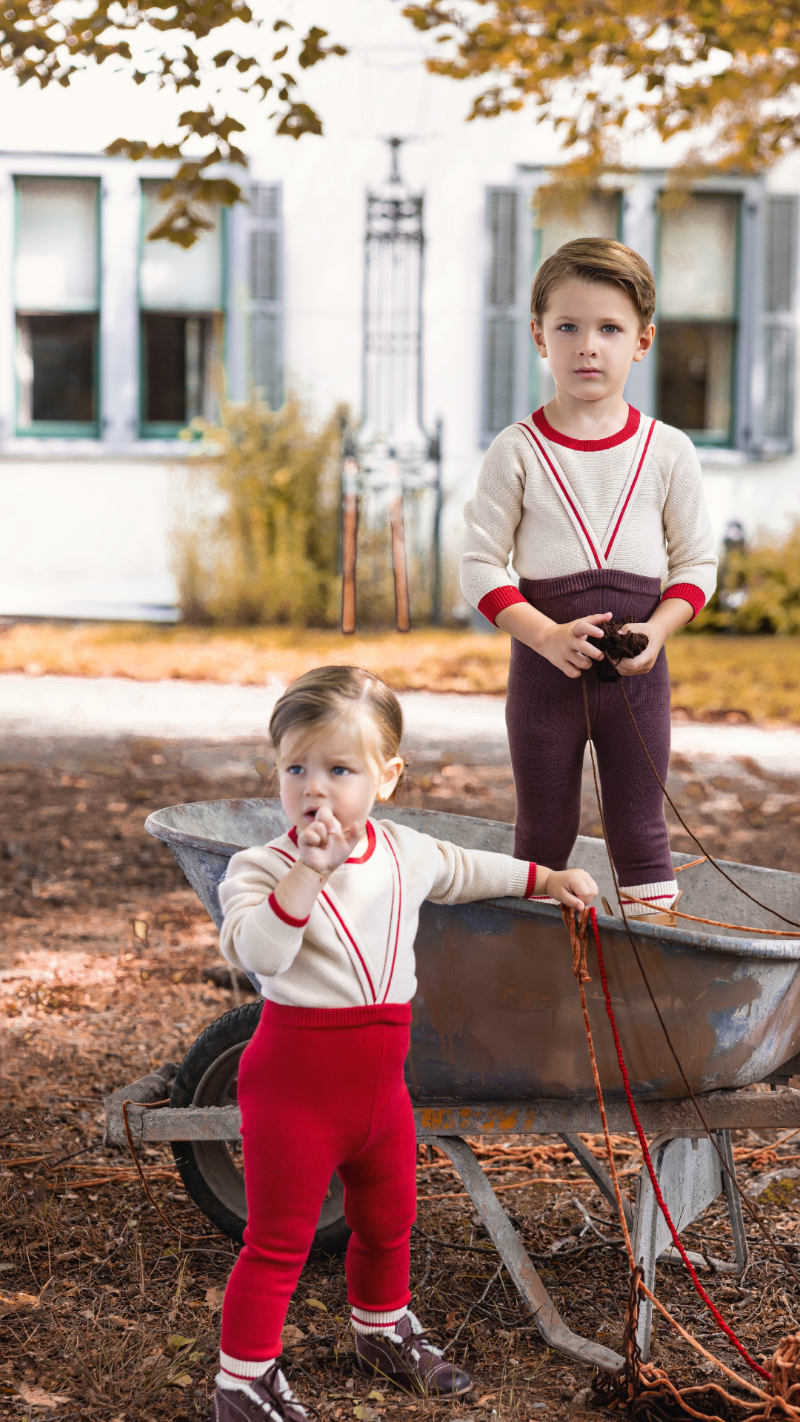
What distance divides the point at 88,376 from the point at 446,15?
528 centimetres

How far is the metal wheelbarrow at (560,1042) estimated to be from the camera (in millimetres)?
1888

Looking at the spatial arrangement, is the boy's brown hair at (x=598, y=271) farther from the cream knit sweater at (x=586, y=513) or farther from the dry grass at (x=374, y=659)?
the dry grass at (x=374, y=659)

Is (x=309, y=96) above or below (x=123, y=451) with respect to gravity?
above

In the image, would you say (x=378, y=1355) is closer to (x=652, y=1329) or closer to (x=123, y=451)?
(x=652, y=1329)

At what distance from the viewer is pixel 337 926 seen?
1.73 meters

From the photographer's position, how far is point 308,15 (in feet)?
31.6

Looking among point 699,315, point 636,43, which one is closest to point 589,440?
point 636,43

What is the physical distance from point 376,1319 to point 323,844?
0.75 metres

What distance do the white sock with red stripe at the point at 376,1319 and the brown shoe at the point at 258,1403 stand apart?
16cm

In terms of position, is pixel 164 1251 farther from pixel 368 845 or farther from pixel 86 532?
pixel 86 532

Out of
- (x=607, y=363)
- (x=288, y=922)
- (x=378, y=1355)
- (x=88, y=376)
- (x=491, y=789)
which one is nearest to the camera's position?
(x=288, y=922)

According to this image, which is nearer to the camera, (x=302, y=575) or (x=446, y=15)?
(x=446, y=15)

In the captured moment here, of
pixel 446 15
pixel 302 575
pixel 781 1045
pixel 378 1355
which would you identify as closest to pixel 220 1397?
pixel 378 1355

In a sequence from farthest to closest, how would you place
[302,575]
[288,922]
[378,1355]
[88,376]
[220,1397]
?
[88,376]
[302,575]
[378,1355]
[220,1397]
[288,922]
